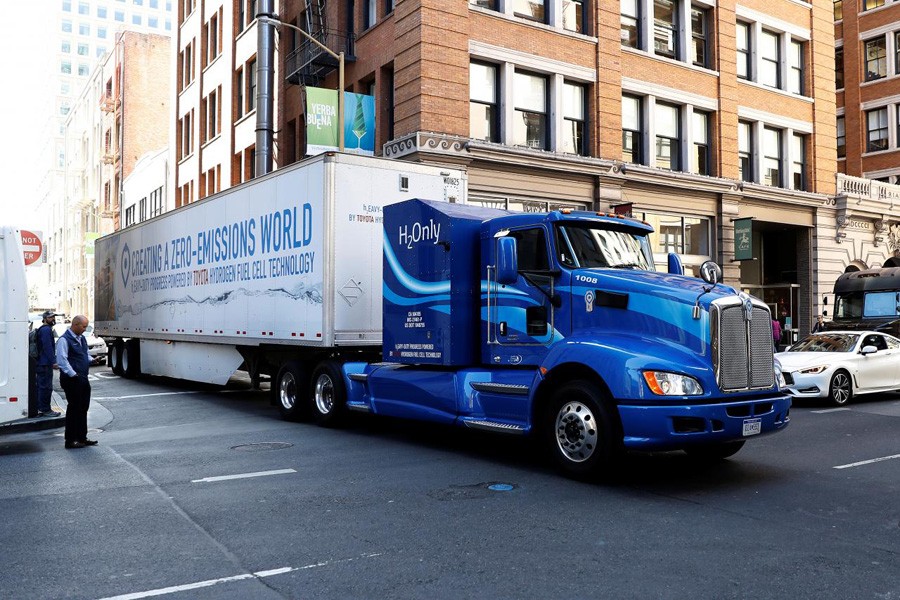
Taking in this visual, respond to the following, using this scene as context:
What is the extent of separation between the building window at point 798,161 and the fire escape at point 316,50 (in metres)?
17.1

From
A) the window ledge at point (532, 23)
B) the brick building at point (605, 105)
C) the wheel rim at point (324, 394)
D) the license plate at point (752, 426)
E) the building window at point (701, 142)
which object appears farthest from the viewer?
the building window at point (701, 142)

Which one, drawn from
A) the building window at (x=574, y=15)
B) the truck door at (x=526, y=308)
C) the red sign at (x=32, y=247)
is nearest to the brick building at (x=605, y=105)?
the building window at (x=574, y=15)

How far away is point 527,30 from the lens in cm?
2328

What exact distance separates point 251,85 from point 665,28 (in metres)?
15.9

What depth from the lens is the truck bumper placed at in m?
7.69

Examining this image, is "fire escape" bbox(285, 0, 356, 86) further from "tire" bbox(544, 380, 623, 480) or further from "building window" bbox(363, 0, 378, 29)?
"tire" bbox(544, 380, 623, 480)

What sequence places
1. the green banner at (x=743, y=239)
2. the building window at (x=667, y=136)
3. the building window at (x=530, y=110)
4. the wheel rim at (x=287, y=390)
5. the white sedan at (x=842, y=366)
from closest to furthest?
the wheel rim at (x=287, y=390) → the white sedan at (x=842, y=366) → the building window at (x=530, y=110) → the building window at (x=667, y=136) → the green banner at (x=743, y=239)

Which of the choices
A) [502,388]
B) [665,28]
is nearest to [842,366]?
[502,388]

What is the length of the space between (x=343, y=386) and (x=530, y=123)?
45.3ft

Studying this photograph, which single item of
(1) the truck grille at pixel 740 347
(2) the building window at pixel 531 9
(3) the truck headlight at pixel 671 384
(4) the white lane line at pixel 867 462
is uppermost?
(2) the building window at pixel 531 9

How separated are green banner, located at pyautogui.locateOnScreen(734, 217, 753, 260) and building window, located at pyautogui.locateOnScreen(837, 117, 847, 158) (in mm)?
17738

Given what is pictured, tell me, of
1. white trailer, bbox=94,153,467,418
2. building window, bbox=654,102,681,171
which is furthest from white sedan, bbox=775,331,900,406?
building window, bbox=654,102,681,171

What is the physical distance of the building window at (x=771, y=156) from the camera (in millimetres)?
30109

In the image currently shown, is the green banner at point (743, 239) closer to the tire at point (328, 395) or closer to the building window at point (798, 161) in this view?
the building window at point (798, 161)
